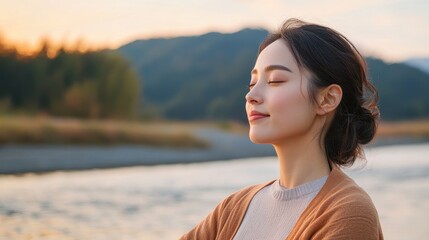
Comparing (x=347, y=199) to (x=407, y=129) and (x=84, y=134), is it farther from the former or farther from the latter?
(x=407, y=129)

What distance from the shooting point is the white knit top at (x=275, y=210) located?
1436 millimetres

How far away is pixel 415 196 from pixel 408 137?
42648 millimetres

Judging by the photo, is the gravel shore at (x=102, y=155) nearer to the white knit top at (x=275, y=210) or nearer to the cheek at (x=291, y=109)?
the white knit top at (x=275, y=210)

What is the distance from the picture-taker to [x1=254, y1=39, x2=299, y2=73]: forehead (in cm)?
142

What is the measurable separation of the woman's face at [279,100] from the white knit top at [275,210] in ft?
0.31

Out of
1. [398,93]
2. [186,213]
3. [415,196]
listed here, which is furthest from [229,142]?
[398,93]

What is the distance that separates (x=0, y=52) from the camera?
30.0 metres

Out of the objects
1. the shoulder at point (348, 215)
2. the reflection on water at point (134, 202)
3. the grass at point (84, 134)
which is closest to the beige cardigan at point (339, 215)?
the shoulder at point (348, 215)

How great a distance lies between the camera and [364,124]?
152cm

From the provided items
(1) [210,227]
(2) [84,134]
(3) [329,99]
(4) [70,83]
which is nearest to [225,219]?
(1) [210,227]

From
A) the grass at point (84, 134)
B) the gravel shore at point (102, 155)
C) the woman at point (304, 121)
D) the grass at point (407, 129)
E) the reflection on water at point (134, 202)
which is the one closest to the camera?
the woman at point (304, 121)

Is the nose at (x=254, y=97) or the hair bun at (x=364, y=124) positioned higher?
the nose at (x=254, y=97)

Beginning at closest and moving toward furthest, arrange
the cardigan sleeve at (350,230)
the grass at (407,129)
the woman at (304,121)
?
the cardigan sleeve at (350,230) < the woman at (304,121) < the grass at (407,129)

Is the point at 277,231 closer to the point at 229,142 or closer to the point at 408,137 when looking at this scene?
the point at 229,142
